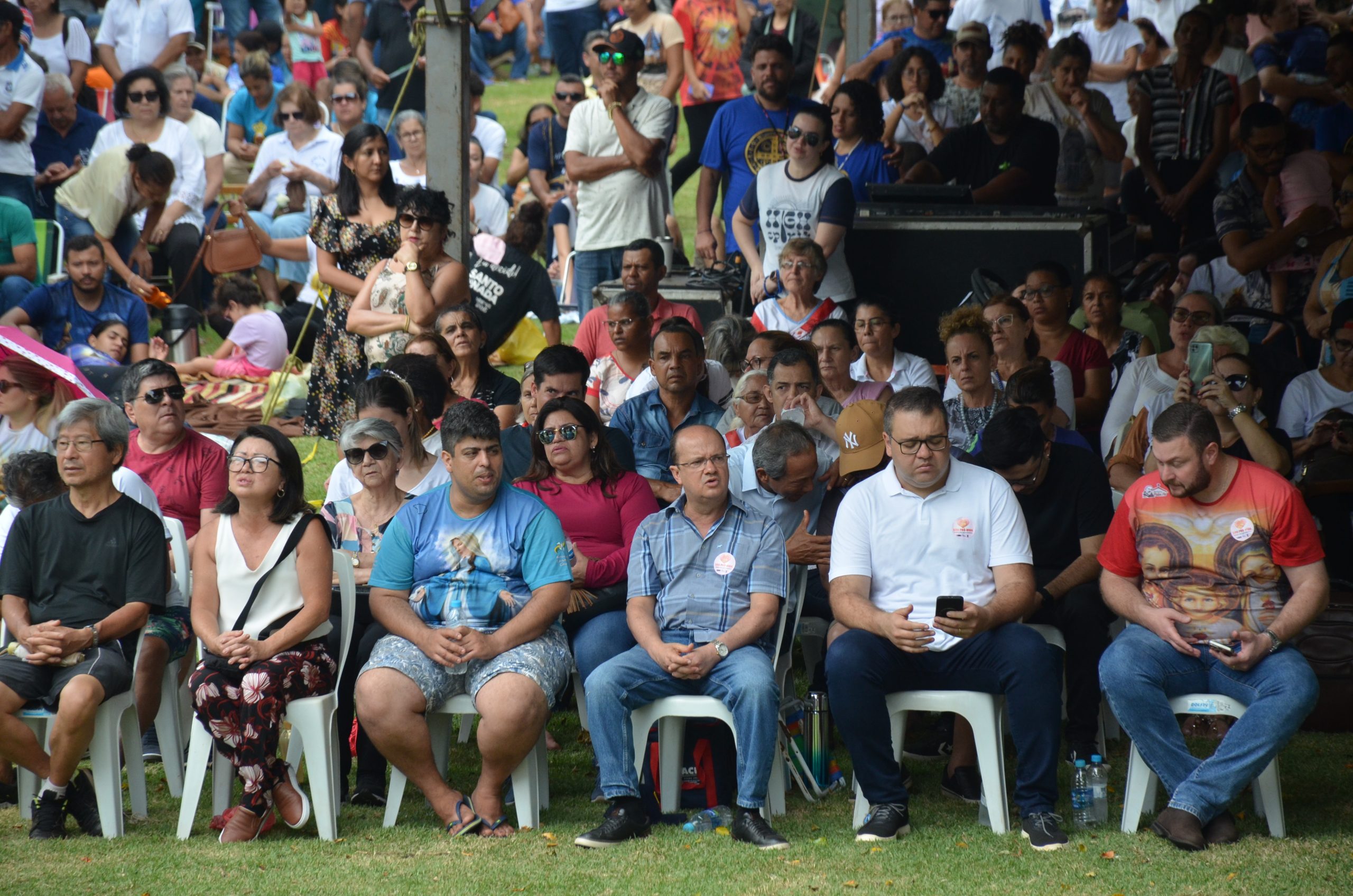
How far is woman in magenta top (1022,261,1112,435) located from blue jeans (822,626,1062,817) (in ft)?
7.70

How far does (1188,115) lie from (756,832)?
6.66m

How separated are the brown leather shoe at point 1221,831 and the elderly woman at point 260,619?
8.95 ft

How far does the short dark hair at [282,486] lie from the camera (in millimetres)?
5004

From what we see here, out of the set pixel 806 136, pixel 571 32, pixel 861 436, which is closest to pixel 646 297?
pixel 806 136

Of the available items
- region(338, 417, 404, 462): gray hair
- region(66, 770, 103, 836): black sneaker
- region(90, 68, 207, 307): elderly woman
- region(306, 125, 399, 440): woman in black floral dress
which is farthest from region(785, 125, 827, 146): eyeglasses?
region(90, 68, 207, 307): elderly woman

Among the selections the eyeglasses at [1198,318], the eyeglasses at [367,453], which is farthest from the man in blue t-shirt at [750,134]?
the eyeglasses at [367,453]

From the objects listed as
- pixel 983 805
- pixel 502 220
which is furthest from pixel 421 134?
pixel 983 805

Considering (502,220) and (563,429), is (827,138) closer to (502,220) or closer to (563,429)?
(563,429)

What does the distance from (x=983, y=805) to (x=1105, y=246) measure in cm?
441

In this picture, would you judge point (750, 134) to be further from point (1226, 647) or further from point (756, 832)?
point (756, 832)

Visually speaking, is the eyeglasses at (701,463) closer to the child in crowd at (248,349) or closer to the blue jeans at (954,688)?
the blue jeans at (954,688)

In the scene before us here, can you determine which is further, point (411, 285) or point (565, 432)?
point (411, 285)

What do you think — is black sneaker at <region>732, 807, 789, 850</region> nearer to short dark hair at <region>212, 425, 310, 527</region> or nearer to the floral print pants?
the floral print pants

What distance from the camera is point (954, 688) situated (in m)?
4.76
